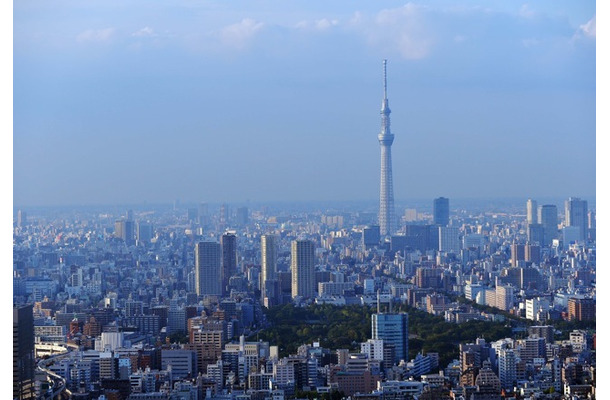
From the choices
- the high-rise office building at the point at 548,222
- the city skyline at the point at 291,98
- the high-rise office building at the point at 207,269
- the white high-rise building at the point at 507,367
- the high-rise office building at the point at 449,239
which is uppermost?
the city skyline at the point at 291,98

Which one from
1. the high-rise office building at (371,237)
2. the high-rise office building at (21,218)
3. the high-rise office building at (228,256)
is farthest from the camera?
the high-rise office building at (371,237)

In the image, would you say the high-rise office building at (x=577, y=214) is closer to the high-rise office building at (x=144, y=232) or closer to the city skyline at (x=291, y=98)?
the city skyline at (x=291, y=98)

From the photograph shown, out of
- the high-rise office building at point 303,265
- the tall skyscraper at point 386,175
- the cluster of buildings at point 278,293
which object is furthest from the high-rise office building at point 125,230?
the tall skyscraper at point 386,175

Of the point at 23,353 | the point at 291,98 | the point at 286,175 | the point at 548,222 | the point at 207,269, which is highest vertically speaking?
the point at 291,98

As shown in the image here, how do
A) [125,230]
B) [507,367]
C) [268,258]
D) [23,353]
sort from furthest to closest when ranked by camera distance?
[268,258], [125,230], [507,367], [23,353]

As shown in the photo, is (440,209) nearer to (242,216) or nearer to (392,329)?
(392,329)

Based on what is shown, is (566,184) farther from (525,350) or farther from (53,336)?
(53,336)

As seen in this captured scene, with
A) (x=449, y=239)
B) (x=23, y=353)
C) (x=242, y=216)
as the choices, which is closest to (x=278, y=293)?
(x=242, y=216)
